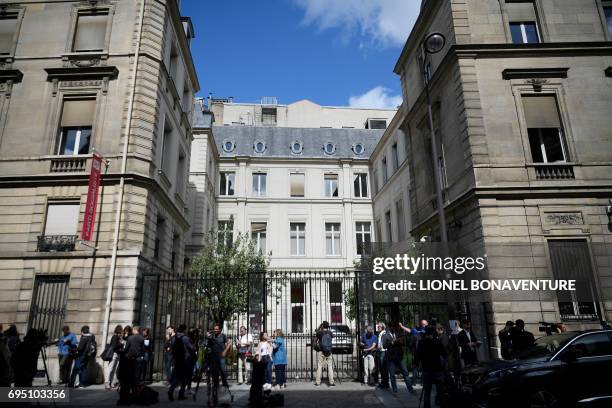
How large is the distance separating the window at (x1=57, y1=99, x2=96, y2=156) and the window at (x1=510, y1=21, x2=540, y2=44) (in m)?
16.7

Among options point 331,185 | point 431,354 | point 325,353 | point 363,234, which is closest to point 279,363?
point 325,353

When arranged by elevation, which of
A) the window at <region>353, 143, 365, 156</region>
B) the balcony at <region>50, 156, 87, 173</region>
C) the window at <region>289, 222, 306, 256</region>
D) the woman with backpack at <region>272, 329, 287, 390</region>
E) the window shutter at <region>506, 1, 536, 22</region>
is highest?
the window at <region>353, 143, 365, 156</region>

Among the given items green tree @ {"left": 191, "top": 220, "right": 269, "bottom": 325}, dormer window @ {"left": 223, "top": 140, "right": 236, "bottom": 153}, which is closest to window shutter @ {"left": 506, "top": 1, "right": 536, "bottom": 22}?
green tree @ {"left": 191, "top": 220, "right": 269, "bottom": 325}

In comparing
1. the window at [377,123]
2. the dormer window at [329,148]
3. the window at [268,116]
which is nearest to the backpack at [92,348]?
the dormer window at [329,148]

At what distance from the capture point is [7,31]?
16.6m

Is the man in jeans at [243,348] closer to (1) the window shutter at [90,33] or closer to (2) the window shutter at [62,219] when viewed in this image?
(2) the window shutter at [62,219]

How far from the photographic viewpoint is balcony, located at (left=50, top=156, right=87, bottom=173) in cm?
1462

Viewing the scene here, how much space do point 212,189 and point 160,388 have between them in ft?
64.7

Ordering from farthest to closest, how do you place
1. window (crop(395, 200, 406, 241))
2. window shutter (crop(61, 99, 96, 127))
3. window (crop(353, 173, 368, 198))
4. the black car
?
1. window (crop(353, 173, 368, 198))
2. window (crop(395, 200, 406, 241))
3. window shutter (crop(61, 99, 96, 127))
4. the black car

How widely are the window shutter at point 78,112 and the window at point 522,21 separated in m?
16.7

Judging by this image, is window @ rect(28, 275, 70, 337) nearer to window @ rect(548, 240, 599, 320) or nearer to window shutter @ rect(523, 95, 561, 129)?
window @ rect(548, 240, 599, 320)

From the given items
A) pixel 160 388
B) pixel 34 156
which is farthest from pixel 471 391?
pixel 34 156

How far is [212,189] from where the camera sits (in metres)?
30.3

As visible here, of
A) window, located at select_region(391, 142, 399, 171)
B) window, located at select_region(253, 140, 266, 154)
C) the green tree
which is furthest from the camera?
window, located at select_region(253, 140, 266, 154)
